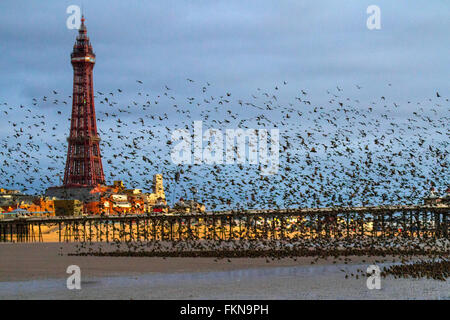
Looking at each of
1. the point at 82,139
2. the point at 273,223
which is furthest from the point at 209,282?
the point at 82,139

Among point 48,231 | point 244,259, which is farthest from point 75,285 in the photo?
point 48,231

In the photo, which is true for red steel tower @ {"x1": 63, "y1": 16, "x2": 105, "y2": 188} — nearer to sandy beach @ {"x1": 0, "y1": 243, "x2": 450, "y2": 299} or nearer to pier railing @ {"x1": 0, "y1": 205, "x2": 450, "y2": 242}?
pier railing @ {"x1": 0, "y1": 205, "x2": 450, "y2": 242}

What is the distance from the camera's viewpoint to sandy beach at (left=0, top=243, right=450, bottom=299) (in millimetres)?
29312

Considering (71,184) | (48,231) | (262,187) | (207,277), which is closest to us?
(207,277)

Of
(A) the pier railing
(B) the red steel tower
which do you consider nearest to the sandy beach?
(A) the pier railing

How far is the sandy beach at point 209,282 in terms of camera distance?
96.2 feet

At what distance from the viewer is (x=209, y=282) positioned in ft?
114

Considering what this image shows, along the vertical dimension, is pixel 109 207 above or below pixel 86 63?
below

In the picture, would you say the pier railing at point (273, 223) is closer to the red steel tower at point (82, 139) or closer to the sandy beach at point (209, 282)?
the sandy beach at point (209, 282)

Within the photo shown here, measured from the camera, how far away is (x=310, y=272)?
39.9 m

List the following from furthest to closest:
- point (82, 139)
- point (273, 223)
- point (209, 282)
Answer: point (82, 139) → point (273, 223) → point (209, 282)

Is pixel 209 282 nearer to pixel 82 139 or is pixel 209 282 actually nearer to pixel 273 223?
pixel 273 223
